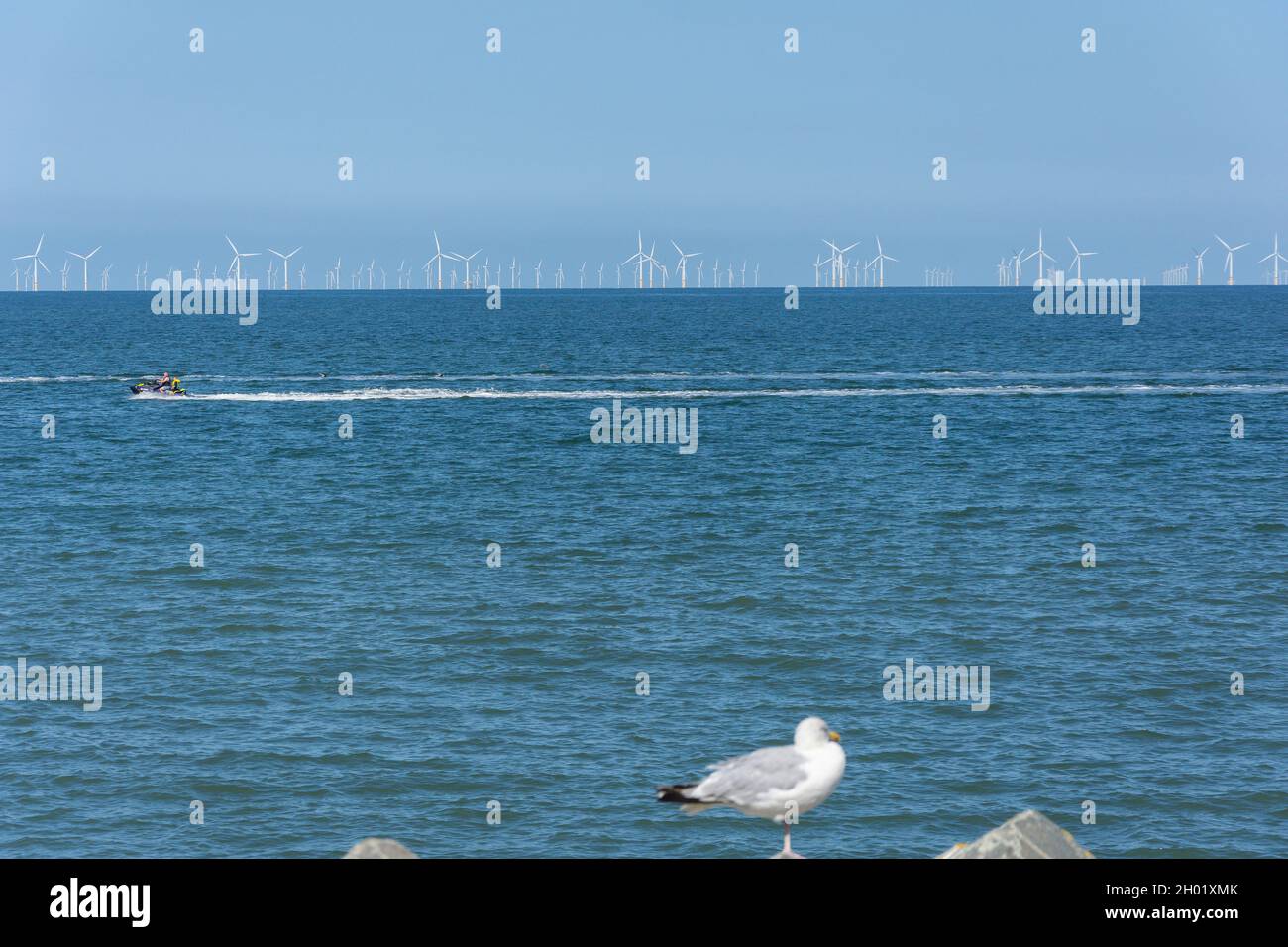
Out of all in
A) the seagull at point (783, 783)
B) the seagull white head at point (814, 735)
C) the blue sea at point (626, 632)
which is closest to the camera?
the seagull at point (783, 783)

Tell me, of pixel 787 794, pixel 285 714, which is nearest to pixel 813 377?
pixel 285 714

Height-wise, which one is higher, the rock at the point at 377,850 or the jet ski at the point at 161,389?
the jet ski at the point at 161,389

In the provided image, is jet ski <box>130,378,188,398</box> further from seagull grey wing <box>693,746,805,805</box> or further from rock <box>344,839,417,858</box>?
rock <box>344,839,417,858</box>

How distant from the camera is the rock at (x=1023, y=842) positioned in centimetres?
1127

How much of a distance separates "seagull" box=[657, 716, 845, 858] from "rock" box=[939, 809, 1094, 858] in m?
1.16

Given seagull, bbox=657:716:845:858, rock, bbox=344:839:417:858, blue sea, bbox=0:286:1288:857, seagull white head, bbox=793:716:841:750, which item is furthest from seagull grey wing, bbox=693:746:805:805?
blue sea, bbox=0:286:1288:857

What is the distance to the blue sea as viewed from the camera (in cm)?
3095

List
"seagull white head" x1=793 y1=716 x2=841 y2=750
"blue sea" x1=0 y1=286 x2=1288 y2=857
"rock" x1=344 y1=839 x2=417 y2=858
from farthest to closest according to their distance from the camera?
"blue sea" x1=0 y1=286 x2=1288 y2=857 → "seagull white head" x1=793 y1=716 x2=841 y2=750 → "rock" x1=344 y1=839 x2=417 y2=858

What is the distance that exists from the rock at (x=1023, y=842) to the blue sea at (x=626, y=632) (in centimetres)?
1689

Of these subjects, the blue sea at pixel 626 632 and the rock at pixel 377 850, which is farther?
the blue sea at pixel 626 632

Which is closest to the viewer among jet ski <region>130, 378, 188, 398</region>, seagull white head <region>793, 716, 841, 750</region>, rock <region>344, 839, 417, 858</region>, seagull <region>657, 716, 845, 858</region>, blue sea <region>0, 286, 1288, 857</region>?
rock <region>344, 839, 417, 858</region>

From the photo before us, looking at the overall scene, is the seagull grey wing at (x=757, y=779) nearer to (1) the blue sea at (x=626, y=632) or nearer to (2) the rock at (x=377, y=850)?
(2) the rock at (x=377, y=850)

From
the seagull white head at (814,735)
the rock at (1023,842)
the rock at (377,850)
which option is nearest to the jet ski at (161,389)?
the seagull white head at (814,735)
